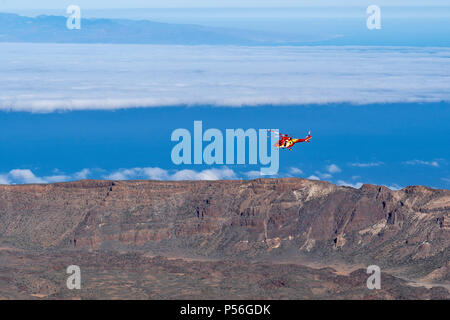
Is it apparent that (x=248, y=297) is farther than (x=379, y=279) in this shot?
No
